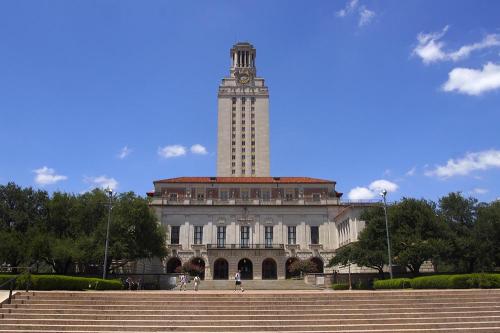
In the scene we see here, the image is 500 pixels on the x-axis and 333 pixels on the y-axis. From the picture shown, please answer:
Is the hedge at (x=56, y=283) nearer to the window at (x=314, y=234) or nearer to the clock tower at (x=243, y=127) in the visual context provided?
the window at (x=314, y=234)

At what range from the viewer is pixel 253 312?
18.0 meters

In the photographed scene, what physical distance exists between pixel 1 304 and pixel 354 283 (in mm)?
36090

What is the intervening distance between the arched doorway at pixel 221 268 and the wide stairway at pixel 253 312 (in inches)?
1812

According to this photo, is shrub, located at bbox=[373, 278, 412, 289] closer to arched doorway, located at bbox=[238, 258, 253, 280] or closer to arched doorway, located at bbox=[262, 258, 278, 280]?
arched doorway, located at bbox=[262, 258, 278, 280]

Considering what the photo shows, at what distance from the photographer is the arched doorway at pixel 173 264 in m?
66.4

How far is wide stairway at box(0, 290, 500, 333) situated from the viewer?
16.7 metres

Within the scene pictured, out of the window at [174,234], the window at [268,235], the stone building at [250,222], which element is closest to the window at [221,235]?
the stone building at [250,222]

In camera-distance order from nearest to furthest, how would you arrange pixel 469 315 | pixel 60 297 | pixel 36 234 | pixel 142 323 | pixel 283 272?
pixel 142 323, pixel 469 315, pixel 60 297, pixel 36 234, pixel 283 272

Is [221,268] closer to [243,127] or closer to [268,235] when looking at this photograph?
[268,235]

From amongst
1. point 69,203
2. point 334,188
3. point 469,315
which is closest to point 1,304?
point 469,315

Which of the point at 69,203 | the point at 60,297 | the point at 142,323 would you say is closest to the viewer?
the point at 142,323

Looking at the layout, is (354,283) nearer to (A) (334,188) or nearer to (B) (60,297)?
(A) (334,188)

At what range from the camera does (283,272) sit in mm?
64500

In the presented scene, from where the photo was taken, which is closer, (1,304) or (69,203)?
(1,304)
